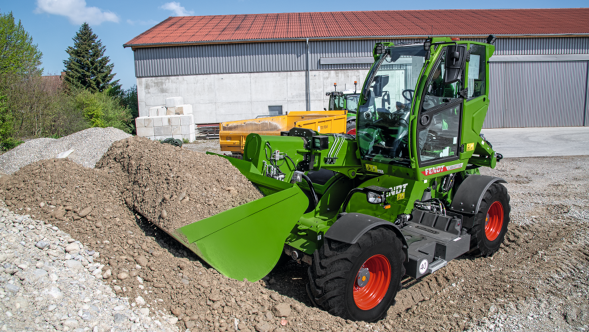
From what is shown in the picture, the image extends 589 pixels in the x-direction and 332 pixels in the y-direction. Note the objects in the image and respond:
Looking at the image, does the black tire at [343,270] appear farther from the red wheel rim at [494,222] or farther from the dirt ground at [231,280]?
the red wheel rim at [494,222]

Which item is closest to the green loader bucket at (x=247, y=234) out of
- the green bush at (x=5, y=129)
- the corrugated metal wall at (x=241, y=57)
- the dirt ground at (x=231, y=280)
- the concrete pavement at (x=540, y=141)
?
the dirt ground at (x=231, y=280)

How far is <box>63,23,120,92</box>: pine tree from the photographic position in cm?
2906

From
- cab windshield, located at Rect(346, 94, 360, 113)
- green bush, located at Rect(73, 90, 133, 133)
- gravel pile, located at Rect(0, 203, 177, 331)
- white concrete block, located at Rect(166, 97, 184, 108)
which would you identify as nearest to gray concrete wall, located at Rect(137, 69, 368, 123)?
white concrete block, located at Rect(166, 97, 184, 108)

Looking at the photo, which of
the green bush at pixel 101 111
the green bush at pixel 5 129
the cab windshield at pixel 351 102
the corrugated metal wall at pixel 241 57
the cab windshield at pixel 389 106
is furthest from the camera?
the green bush at pixel 101 111

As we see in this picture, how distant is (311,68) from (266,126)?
11.0 metres

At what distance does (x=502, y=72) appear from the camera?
20781mm

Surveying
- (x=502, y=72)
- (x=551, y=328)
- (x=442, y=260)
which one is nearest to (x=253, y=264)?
(x=442, y=260)

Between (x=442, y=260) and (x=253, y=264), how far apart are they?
2.00 meters

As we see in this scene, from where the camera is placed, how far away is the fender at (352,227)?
3136mm

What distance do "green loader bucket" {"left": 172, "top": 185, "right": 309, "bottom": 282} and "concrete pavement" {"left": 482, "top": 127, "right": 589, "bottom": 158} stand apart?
1154 cm

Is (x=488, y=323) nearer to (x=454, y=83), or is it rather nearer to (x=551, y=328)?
(x=551, y=328)

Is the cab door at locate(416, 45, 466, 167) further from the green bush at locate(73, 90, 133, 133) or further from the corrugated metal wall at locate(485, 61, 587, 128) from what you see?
the green bush at locate(73, 90, 133, 133)

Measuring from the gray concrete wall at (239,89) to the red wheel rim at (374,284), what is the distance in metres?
17.9

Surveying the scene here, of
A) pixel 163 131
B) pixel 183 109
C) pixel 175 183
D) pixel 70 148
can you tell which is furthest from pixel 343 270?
pixel 183 109
